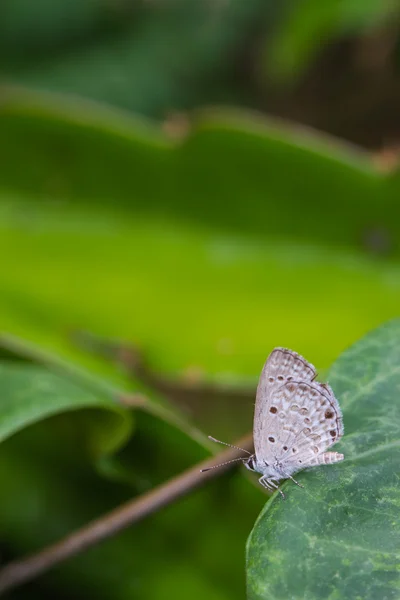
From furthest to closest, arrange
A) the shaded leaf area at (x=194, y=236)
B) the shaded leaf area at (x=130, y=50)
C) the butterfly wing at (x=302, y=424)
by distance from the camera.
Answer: the shaded leaf area at (x=130, y=50) → the shaded leaf area at (x=194, y=236) → the butterfly wing at (x=302, y=424)

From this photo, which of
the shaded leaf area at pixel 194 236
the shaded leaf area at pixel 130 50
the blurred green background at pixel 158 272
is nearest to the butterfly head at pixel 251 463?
the blurred green background at pixel 158 272

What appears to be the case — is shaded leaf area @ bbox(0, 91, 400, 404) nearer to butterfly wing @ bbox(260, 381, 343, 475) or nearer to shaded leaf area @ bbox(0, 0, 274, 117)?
butterfly wing @ bbox(260, 381, 343, 475)

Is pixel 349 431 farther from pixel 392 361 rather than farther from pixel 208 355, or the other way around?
pixel 208 355

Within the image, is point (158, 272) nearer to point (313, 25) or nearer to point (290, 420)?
point (290, 420)

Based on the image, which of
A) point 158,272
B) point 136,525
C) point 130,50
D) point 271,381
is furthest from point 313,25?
point 136,525

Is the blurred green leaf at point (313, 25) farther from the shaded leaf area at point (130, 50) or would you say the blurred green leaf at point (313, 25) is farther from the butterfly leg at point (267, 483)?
the butterfly leg at point (267, 483)
